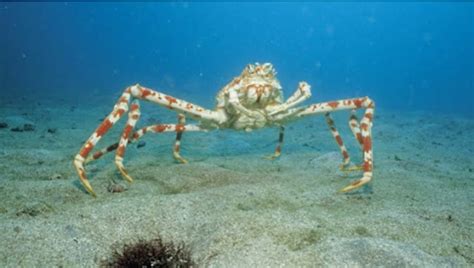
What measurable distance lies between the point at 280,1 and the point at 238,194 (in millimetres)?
184230

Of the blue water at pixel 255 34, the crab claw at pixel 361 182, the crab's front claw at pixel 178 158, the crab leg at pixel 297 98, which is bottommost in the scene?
the crab's front claw at pixel 178 158

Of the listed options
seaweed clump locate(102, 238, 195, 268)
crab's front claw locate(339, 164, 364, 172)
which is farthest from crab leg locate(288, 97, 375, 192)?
seaweed clump locate(102, 238, 195, 268)

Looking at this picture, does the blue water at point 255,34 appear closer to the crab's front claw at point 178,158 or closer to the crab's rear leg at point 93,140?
the crab's front claw at point 178,158

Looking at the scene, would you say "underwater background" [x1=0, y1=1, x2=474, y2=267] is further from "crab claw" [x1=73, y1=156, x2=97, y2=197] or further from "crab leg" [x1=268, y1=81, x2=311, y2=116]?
"crab leg" [x1=268, y1=81, x2=311, y2=116]

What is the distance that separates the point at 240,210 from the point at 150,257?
146 cm

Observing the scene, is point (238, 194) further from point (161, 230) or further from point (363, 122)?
point (363, 122)

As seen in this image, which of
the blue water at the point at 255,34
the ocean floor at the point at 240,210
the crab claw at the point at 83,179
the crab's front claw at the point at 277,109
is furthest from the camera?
the blue water at the point at 255,34

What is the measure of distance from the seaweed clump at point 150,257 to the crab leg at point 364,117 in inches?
106

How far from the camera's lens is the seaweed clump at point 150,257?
293 centimetres

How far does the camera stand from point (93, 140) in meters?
4.96

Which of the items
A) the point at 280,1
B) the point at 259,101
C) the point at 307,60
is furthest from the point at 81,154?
the point at 280,1

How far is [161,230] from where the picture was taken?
3.72 m

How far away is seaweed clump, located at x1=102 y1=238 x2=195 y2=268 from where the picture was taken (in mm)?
2930

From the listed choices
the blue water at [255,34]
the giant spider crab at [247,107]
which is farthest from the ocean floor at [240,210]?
the blue water at [255,34]
